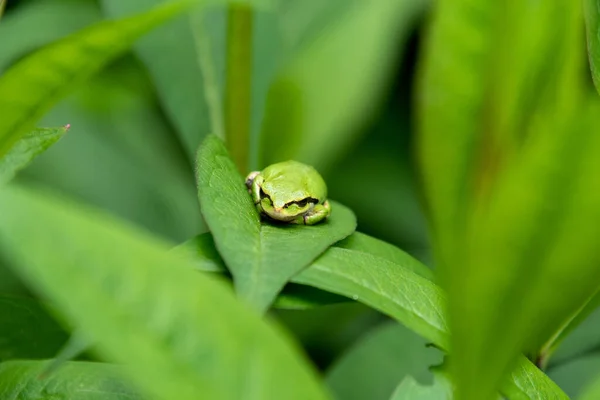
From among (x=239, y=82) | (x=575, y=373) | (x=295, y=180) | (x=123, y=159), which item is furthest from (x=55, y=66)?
(x=123, y=159)

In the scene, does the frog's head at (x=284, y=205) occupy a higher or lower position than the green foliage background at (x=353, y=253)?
lower

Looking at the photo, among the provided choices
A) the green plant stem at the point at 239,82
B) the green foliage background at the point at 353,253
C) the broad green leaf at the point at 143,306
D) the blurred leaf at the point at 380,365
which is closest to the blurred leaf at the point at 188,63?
the green foliage background at the point at 353,253

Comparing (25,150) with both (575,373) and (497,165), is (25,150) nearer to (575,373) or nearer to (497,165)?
(497,165)

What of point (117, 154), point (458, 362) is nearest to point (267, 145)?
point (117, 154)

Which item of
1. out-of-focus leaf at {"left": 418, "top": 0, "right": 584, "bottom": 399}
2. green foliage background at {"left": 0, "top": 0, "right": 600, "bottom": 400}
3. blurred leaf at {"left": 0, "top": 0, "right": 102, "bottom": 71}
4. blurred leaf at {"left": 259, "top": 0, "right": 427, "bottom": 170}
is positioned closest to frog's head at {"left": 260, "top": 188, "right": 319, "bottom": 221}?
green foliage background at {"left": 0, "top": 0, "right": 600, "bottom": 400}

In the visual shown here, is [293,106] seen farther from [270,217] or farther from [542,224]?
[542,224]

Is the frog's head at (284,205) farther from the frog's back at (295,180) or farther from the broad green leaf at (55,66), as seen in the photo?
the broad green leaf at (55,66)
